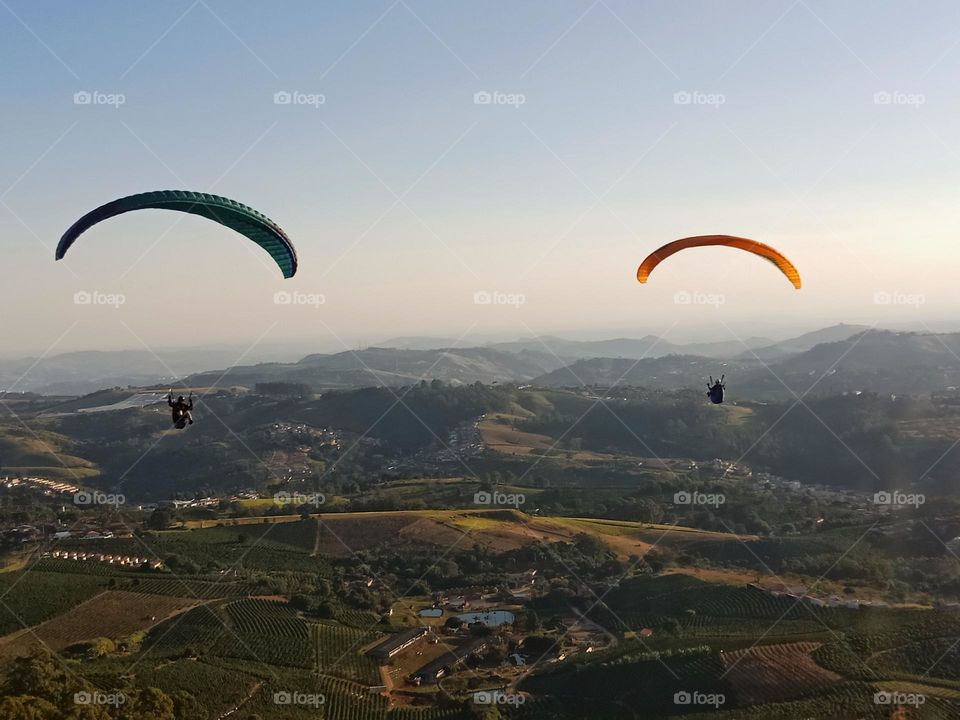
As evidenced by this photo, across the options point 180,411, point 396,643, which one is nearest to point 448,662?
point 396,643

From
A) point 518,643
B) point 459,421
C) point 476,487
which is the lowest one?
point 518,643

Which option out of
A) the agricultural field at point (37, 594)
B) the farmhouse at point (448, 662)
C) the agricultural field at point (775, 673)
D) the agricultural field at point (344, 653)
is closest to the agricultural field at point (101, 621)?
the agricultural field at point (37, 594)

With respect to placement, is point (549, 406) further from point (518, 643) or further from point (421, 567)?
point (518, 643)

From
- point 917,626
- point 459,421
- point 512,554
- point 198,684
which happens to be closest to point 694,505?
point 512,554

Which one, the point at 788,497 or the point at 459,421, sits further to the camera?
the point at 459,421

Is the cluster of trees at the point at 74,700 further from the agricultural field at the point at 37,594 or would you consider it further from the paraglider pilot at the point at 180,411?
the paraglider pilot at the point at 180,411

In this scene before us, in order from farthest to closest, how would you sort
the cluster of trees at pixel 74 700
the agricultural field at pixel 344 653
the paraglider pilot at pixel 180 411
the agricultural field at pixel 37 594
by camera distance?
the agricultural field at pixel 37 594
the agricultural field at pixel 344 653
the cluster of trees at pixel 74 700
the paraglider pilot at pixel 180 411

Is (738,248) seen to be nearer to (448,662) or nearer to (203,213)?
(203,213)
